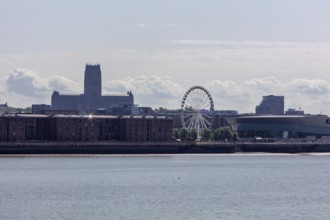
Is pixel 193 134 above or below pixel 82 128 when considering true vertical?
below

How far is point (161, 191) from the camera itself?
84625 millimetres

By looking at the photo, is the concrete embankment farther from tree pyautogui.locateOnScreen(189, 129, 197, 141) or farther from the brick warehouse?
tree pyautogui.locateOnScreen(189, 129, 197, 141)

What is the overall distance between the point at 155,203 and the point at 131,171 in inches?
1515

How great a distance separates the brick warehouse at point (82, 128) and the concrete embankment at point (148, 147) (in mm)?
11498

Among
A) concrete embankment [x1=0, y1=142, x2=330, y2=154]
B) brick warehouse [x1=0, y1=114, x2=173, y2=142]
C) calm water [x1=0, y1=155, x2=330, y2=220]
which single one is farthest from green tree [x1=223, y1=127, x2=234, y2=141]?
calm water [x1=0, y1=155, x2=330, y2=220]

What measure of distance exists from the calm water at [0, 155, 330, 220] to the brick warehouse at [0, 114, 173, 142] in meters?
46.7

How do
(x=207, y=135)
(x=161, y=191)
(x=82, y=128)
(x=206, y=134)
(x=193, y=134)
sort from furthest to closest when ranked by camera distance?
1. (x=206, y=134)
2. (x=207, y=135)
3. (x=193, y=134)
4. (x=82, y=128)
5. (x=161, y=191)

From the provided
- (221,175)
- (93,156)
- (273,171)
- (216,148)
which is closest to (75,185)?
(221,175)

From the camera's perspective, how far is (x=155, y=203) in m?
74.1

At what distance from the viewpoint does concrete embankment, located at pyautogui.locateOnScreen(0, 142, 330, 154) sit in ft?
516

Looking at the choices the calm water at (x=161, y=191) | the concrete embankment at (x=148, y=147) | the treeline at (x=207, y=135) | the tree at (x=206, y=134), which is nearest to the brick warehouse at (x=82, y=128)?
the treeline at (x=207, y=135)

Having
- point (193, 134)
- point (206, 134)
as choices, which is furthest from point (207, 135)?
point (193, 134)

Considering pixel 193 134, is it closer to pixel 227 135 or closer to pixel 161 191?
pixel 227 135

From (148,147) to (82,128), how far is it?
15.8 m
